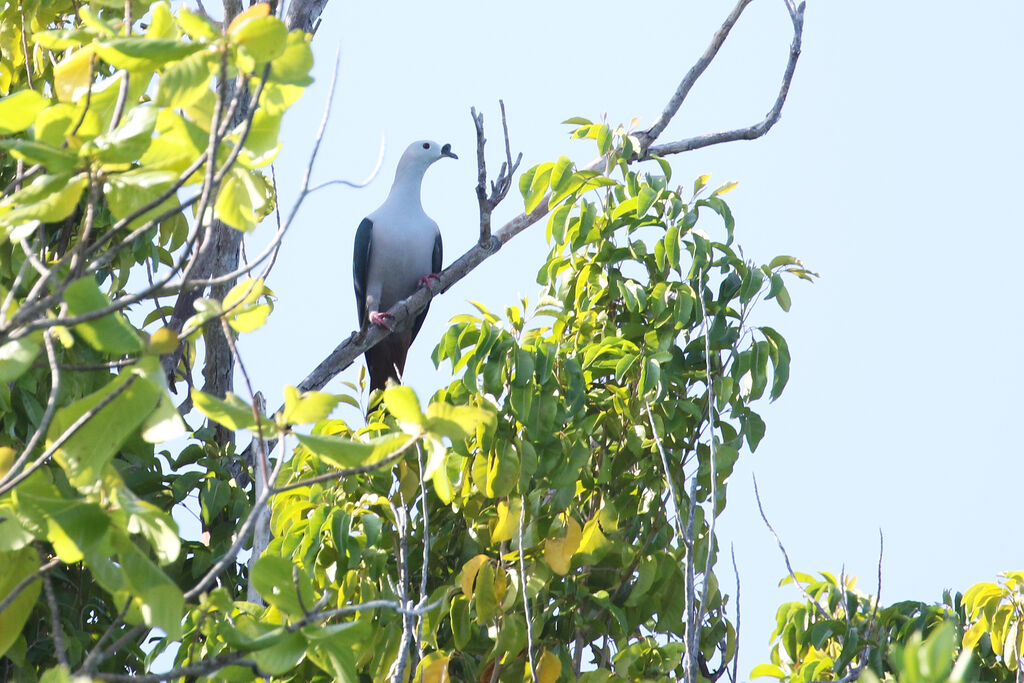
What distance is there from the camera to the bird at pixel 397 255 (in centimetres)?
597

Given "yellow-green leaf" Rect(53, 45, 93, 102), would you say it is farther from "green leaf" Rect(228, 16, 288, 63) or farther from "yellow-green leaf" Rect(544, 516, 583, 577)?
"yellow-green leaf" Rect(544, 516, 583, 577)

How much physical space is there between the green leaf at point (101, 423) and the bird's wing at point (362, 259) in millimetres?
4553

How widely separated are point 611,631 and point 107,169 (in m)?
1.85

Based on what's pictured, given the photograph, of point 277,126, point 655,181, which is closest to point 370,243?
point 655,181

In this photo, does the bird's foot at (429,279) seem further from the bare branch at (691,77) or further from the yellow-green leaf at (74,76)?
the yellow-green leaf at (74,76)

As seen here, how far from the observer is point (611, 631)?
2934 mm

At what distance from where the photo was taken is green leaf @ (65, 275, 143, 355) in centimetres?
148

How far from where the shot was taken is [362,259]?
6.05m

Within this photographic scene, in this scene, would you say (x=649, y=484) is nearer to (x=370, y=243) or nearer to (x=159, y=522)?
(x=159, y=522)

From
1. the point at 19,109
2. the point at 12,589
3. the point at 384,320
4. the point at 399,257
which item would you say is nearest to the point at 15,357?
the point at 19,109

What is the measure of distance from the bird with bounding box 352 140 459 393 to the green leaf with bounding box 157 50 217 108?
14.3ft

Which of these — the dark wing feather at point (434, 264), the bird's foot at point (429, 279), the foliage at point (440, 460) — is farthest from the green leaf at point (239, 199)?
the dark wing feather at point (434, 264)

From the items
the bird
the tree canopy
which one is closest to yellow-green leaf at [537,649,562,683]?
the tree canopy

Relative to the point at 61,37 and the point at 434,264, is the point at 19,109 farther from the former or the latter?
the point at 434,264
